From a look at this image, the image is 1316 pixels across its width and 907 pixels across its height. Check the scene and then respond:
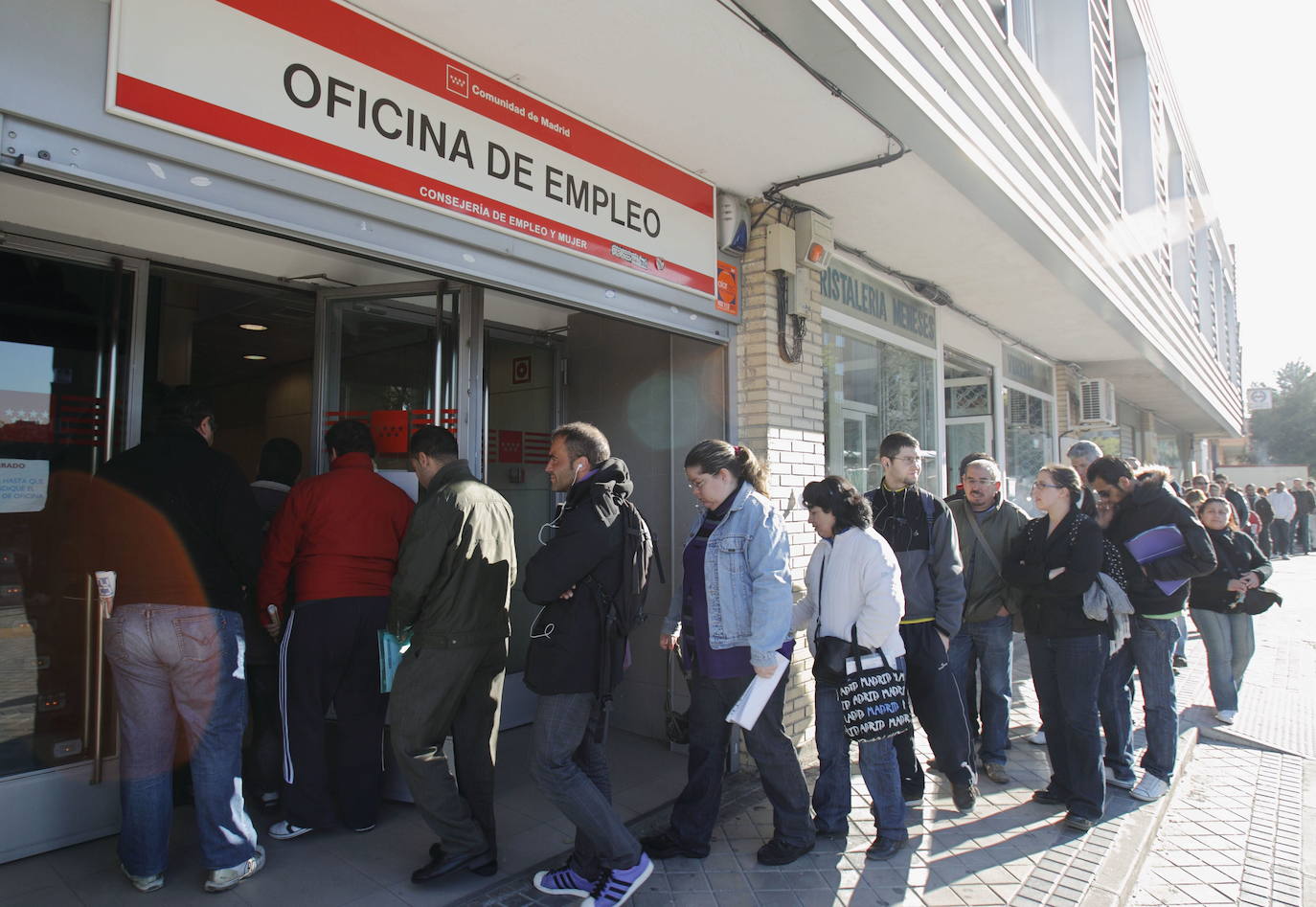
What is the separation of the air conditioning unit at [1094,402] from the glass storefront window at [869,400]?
553 cm

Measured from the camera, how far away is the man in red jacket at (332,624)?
136 inches

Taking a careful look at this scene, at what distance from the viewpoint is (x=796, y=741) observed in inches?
191

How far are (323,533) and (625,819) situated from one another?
197 cm

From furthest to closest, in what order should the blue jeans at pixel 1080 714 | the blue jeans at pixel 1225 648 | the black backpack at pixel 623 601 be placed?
the blue jeans at pixel 1225 648, the blue jeans at pixel 1080 714, the black backpack at pixel 623 601

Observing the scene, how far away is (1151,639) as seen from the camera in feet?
14.0

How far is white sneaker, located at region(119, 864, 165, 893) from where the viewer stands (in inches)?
116

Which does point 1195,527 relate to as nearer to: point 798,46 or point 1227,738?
point 1227,738

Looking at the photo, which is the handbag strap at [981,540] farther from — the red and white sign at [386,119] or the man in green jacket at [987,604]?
the red and white sign at [386,119]

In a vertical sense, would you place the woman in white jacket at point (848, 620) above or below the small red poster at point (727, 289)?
below

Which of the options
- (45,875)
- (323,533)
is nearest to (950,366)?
(323,533)

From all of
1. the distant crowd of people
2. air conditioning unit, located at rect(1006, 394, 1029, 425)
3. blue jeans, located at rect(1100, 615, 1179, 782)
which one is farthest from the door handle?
air conditioning unit, located at rect(1006, 394, 1029, 425)

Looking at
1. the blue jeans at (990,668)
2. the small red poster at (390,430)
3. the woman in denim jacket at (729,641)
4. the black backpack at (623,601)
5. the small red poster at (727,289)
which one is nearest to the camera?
the black backpack at (623,601)

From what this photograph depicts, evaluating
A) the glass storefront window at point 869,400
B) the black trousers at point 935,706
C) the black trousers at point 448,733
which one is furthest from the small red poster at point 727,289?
the black trousers at point 448,733

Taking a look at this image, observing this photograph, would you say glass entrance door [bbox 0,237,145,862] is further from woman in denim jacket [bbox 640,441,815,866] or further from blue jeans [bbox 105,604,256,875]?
woman in denim jacket [bbox 640,441,815,866]
